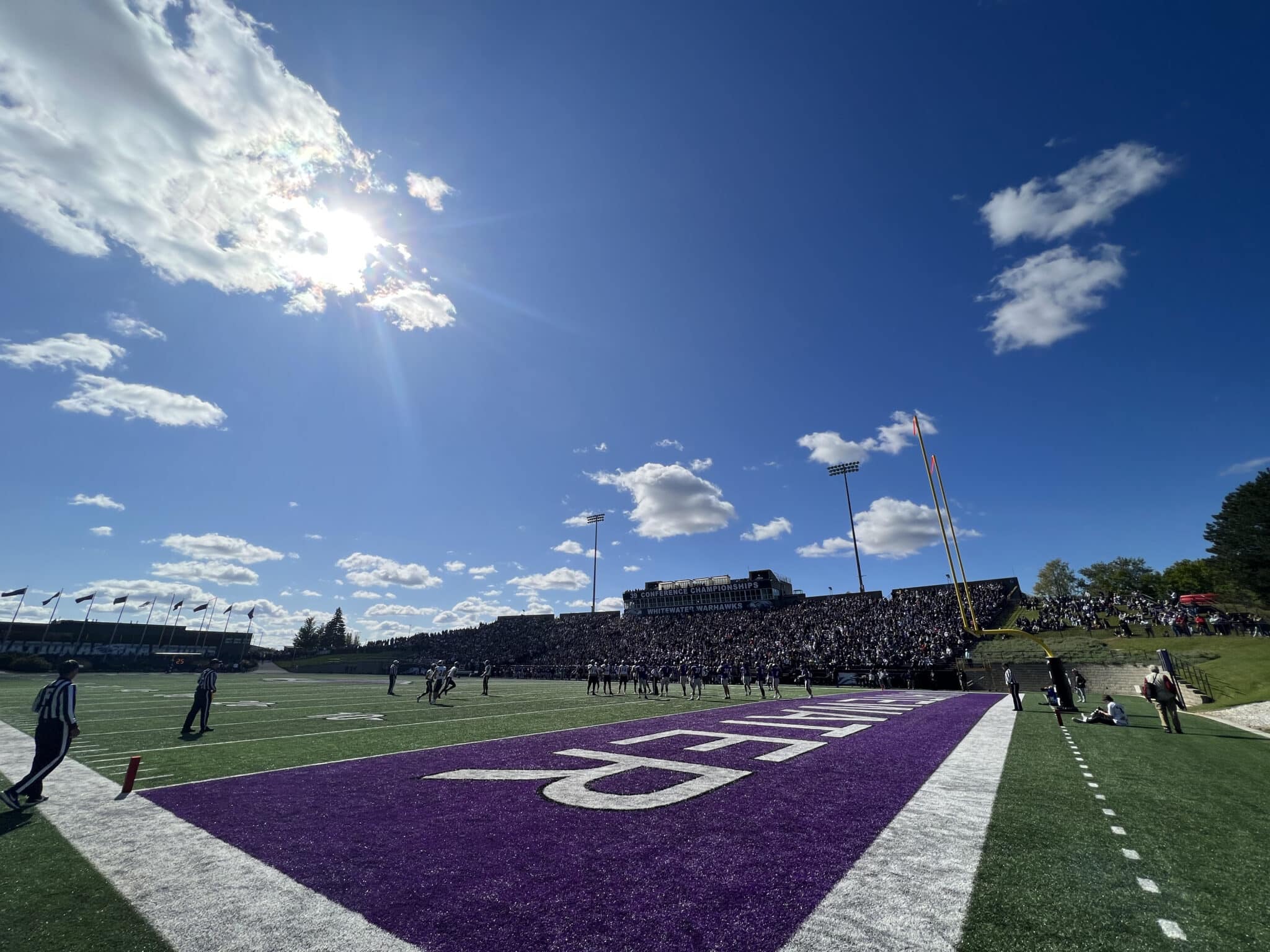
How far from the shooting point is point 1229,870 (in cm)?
460

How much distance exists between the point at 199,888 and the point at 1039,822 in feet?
26.6

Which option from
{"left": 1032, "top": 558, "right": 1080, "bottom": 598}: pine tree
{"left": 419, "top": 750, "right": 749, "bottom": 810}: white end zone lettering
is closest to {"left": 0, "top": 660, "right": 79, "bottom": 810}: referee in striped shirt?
{"left": 419, "top": 750, "right": 749, "bottom": 810}: white end zone lettering

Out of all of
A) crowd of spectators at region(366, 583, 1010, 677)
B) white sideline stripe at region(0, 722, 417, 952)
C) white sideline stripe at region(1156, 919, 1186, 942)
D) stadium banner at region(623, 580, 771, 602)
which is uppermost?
stadium banner at region(623, 580, 771, 602)

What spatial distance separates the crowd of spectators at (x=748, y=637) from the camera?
3681 cm

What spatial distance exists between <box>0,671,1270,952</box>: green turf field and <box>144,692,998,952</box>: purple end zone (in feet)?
3.76

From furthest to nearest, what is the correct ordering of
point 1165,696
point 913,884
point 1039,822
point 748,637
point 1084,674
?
point 748,637
point 1084,674
point 1165,696
point 1039,822
point 913,884

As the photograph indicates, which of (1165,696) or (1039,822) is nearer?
(1039,822)

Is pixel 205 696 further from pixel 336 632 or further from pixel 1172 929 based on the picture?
pixel 336 632

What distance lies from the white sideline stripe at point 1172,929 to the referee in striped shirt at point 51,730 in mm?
10886

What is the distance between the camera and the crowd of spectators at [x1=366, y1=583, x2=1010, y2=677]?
1449 inches

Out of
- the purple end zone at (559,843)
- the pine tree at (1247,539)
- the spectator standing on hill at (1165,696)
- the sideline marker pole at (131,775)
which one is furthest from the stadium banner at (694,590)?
the sideline marker pole at (131,775)

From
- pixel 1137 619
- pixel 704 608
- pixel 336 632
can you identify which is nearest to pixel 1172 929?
pixel 1137 619

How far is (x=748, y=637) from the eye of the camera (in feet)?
166

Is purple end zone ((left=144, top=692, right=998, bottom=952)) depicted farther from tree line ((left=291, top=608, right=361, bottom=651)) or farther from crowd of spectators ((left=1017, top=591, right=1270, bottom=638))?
tree line ((left=291, top=608, right=361, bottom=651))
